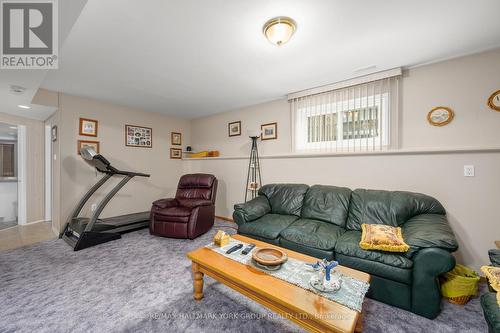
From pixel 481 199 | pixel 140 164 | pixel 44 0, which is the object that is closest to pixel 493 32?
pixel 481 199

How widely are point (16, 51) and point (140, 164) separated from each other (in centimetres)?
265

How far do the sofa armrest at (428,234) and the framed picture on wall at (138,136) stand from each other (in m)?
4.60

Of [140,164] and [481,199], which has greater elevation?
[140,164]

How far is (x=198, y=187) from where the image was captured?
3.86 metres

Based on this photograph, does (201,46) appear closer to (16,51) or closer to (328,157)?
→ (16,51)

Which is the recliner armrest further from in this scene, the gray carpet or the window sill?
the window sill

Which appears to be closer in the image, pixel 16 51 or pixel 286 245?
pixel 16 51

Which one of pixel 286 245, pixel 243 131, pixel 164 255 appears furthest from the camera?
pixel 243 131

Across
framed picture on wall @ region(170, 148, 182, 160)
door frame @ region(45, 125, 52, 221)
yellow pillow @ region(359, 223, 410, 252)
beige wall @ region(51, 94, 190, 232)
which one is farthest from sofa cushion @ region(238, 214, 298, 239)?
door frame @ region(45, 125, 52, 221)

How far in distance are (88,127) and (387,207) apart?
4.76m

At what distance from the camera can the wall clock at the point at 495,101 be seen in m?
1.99

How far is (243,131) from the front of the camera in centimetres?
408

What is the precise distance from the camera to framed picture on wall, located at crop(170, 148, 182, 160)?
480 cm

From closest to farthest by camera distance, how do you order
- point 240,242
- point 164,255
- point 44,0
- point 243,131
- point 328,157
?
point 44,0
point 240,242
point 164,255
point 328,157
point 243,131
